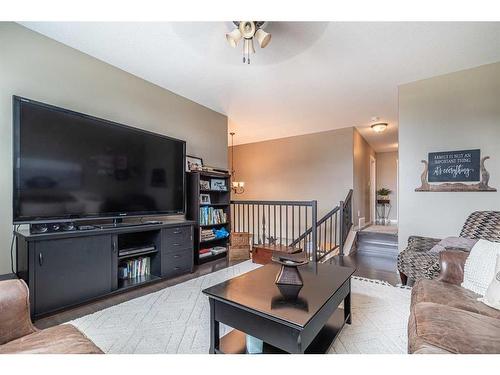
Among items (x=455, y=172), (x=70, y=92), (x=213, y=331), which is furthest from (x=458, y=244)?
(x=70, y=92)

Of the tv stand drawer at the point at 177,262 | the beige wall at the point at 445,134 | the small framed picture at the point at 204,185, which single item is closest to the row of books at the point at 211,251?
the tv stand drawer at the point at 177,262

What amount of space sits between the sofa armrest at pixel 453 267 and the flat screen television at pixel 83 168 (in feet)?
9.28

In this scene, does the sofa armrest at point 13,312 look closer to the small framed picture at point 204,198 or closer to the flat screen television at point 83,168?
the flat screen television at point 83,168

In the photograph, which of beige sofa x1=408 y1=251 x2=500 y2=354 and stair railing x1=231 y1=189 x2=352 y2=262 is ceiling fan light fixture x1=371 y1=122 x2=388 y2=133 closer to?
stair railing x1=231 y1=189 x2=352 y2=262

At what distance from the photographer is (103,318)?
1.96 m

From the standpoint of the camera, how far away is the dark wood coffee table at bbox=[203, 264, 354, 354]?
1.16 metres

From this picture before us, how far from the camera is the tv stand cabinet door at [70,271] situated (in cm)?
193

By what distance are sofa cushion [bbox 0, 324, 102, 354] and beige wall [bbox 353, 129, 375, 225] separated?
534cm

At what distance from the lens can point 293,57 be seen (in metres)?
2.63

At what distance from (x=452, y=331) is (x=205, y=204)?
3.05 meters

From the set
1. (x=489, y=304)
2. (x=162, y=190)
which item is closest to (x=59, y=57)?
(x=162, y=190)

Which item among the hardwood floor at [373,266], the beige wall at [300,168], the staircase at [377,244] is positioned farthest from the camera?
the beige wall at [300,168]

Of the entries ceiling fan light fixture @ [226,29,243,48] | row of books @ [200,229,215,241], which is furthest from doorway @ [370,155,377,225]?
ceiling fan light fixture @ [226,29,243,48]
